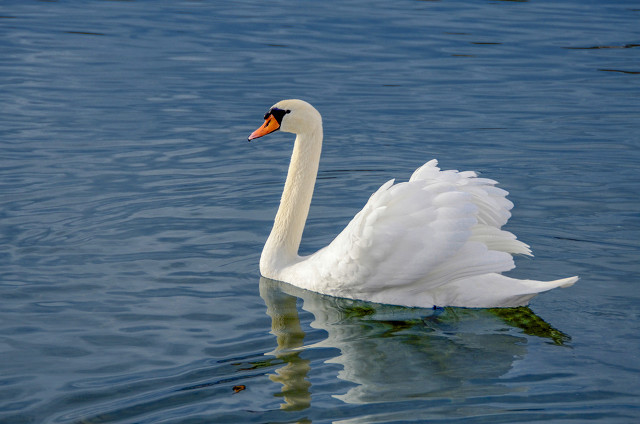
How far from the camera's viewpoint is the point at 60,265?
8.02m

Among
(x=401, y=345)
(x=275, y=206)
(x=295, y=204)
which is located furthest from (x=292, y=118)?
(x=401, y=345)

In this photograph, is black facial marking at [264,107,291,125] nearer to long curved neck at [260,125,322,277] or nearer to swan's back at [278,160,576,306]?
long curved neck at [260,125,322,277]

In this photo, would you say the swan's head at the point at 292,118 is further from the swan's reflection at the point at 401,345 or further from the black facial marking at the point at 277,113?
the swan's reflection at the point at 401,345

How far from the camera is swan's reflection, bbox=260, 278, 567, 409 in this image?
5.91 m

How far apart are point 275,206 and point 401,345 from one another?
3.35m

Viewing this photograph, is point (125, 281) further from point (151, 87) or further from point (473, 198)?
point (151, 87)

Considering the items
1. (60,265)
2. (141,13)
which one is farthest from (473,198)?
(141,13)

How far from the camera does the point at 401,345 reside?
6.58m

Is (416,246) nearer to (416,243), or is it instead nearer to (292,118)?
(416,243)

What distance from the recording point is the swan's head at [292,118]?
800 centimetres

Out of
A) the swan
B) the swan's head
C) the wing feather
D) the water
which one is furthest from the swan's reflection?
the swan's head

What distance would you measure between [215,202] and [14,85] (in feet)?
17.7

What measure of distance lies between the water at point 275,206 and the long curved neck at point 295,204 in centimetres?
26

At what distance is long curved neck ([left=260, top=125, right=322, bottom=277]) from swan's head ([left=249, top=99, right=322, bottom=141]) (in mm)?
57
